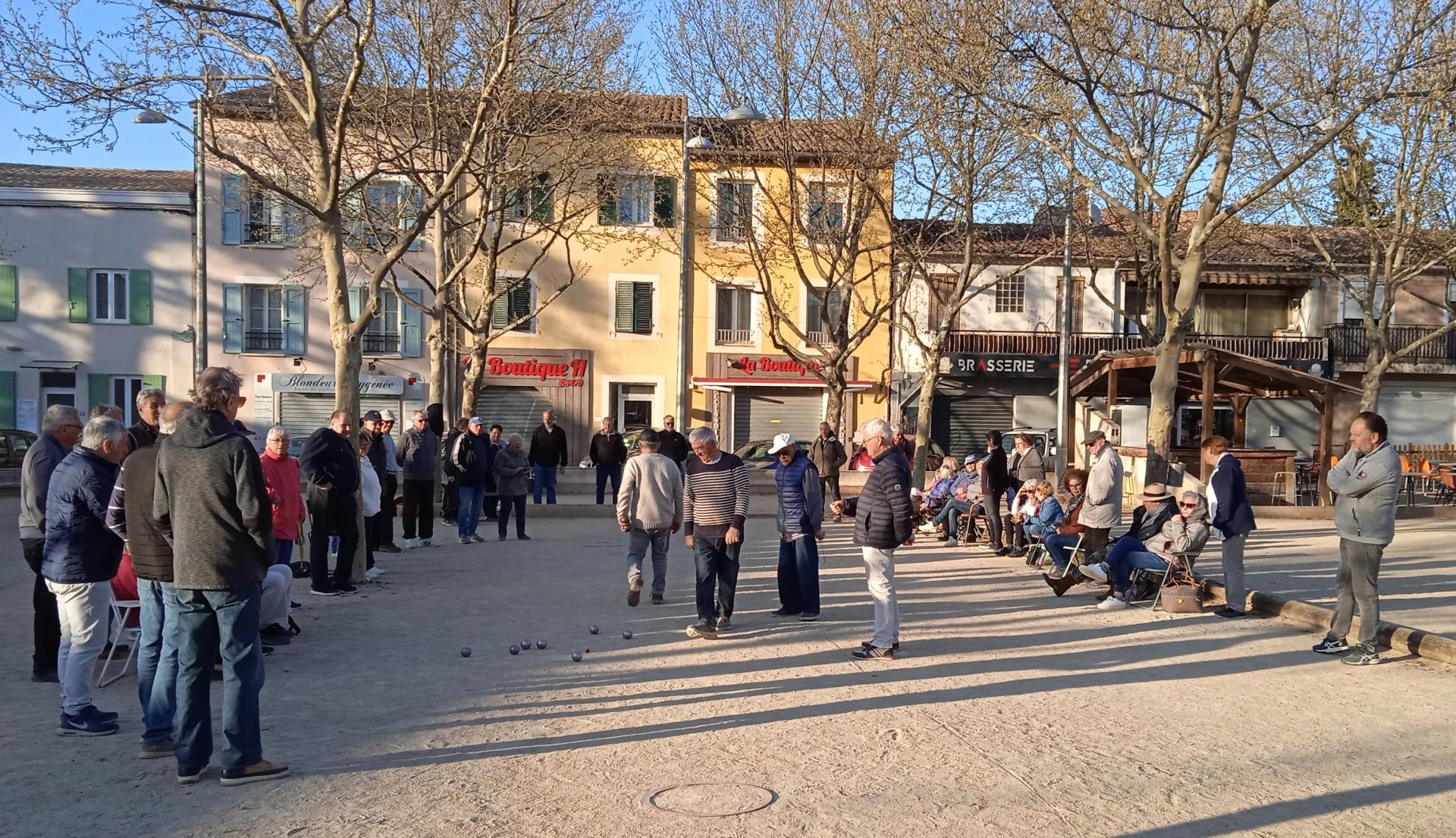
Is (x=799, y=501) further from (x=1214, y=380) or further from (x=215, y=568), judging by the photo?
(x=1214, y=380)

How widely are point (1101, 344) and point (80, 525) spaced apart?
126 ft

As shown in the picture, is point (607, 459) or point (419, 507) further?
point (607, 459)

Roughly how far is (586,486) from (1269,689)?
20.4 m

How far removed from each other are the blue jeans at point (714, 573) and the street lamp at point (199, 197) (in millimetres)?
4050

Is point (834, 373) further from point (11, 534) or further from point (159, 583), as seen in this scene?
point (159, 583)

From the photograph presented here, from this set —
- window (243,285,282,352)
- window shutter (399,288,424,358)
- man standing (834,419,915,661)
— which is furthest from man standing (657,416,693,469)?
window (243,285,282,352)

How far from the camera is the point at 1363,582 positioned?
9203 mm

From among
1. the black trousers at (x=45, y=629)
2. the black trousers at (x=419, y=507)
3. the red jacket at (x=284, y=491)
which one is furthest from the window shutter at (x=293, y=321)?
the black trousers at (x=45, y=629)

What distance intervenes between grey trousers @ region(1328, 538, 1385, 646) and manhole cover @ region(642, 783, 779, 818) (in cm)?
566

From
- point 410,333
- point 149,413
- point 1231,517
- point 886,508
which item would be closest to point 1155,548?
point 1231,517

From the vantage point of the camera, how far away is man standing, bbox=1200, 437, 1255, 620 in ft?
36.7

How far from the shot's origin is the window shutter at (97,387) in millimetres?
37562

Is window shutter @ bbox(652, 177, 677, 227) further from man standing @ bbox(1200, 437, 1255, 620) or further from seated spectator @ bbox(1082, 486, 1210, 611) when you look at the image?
man standing @ bbox(1200, 437, 1255, 620)

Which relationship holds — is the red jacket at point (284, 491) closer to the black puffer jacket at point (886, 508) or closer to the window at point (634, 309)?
the black puffer jacket at point (886, 508)
